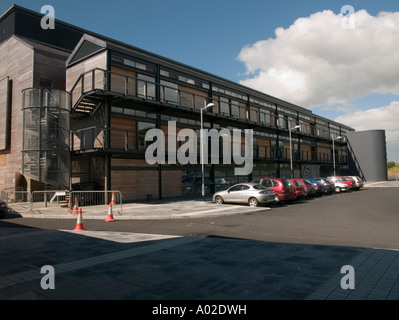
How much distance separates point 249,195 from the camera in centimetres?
1647

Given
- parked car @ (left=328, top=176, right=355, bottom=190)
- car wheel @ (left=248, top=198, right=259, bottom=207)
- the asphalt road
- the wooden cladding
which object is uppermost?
the wooden cladding

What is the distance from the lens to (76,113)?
786 inches

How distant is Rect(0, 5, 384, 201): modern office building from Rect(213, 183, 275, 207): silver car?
216 inches

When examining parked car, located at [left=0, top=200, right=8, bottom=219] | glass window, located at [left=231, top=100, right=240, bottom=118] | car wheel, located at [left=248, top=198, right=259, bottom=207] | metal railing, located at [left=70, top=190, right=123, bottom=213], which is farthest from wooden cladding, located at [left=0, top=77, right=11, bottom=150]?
glass window, located at [left=231, top=100, right=240, bottom=118]

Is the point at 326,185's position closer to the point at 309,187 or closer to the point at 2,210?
the point at 309,187

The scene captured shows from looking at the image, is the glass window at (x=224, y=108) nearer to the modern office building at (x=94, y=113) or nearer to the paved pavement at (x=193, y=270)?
the modern office building at (x=94, y=113)

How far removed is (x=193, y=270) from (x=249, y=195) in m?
11.5

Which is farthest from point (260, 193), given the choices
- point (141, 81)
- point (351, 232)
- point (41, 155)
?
point (41, 155)

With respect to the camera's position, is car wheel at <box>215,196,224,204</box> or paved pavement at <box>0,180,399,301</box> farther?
car wheel at <box>215,196,224,204</box>

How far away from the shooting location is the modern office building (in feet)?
58.0

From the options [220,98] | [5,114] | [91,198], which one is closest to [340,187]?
[220,98]

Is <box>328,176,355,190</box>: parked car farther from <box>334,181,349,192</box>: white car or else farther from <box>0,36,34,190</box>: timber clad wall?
<box>0,36,34,190</box>: timber clad wall

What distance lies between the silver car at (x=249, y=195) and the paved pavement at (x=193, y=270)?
27.5ft

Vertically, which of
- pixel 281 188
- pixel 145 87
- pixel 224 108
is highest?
pixel 224 108
